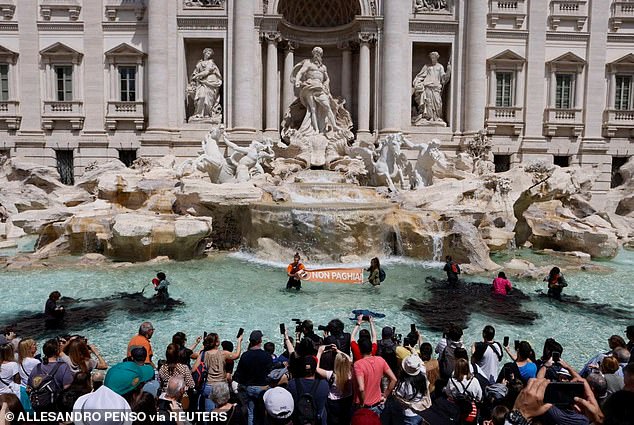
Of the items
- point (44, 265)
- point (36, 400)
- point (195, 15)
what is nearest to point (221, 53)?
point (195, 15)

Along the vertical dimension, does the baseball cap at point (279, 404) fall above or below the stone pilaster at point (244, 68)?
below

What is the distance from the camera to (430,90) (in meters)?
20.4

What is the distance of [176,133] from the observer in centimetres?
1984

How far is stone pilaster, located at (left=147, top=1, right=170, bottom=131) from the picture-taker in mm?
19047

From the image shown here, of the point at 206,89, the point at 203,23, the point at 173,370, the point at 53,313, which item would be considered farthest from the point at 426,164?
the point at 173,370

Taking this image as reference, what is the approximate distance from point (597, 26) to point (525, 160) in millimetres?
6932

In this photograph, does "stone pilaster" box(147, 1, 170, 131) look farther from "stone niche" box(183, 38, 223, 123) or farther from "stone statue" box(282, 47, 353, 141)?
"stone statue" box(282, 47, 353, 141)

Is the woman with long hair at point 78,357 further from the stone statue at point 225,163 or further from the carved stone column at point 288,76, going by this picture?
the carved stone column at point 288,76

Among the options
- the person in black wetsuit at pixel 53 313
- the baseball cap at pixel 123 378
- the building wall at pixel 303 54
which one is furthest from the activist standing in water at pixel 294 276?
the building wall at pixel 303 54

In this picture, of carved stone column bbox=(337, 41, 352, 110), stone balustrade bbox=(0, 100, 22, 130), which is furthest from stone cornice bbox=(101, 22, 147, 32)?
carved stone column bbox=(337, 41, 352, 110)

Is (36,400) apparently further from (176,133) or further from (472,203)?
(176,133)

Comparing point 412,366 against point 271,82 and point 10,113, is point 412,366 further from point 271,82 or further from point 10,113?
point 10,113

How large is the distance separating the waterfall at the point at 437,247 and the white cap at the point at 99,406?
10029 millimetres

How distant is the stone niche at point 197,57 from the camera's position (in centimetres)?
2002
